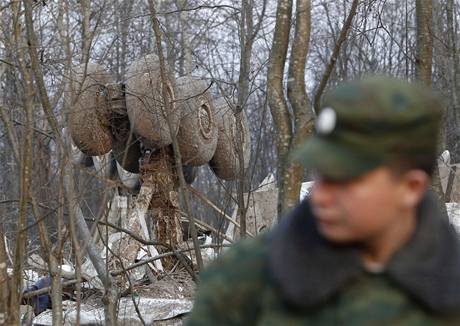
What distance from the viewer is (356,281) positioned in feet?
6.24

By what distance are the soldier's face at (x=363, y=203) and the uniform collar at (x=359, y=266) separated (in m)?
0.06

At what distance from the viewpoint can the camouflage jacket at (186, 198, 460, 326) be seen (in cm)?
187

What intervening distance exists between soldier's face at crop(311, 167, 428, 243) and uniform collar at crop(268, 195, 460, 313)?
0.19ft

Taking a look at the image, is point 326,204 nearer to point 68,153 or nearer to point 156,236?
point 68,153

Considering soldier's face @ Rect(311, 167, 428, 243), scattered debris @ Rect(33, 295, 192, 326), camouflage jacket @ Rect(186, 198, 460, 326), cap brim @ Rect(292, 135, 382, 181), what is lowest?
scattered debris @ Rect(33, 295, 192, 326)

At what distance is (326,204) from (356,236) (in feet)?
0.29

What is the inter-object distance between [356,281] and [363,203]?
178 millimetres

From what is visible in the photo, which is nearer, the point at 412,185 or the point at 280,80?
the point at 412,185

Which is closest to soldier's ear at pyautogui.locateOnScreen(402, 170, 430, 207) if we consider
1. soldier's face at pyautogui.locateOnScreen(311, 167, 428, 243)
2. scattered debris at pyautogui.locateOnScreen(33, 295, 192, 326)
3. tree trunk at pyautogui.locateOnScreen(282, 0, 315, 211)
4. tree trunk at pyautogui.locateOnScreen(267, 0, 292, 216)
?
soldier's face at pyautogui.locateOnScreen(311, 167, 428, 243)

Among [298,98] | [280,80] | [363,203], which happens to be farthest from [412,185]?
[280,80]

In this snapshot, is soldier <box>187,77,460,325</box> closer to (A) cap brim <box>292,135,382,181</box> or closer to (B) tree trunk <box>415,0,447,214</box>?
(A) cap brim <box>292,135,382,181</box>

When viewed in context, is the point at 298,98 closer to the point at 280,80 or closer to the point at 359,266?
the point at 280,80

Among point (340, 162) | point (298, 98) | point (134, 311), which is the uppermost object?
point (298, 98)

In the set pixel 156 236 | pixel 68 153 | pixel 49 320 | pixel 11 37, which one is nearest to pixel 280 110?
pixel 68 153
